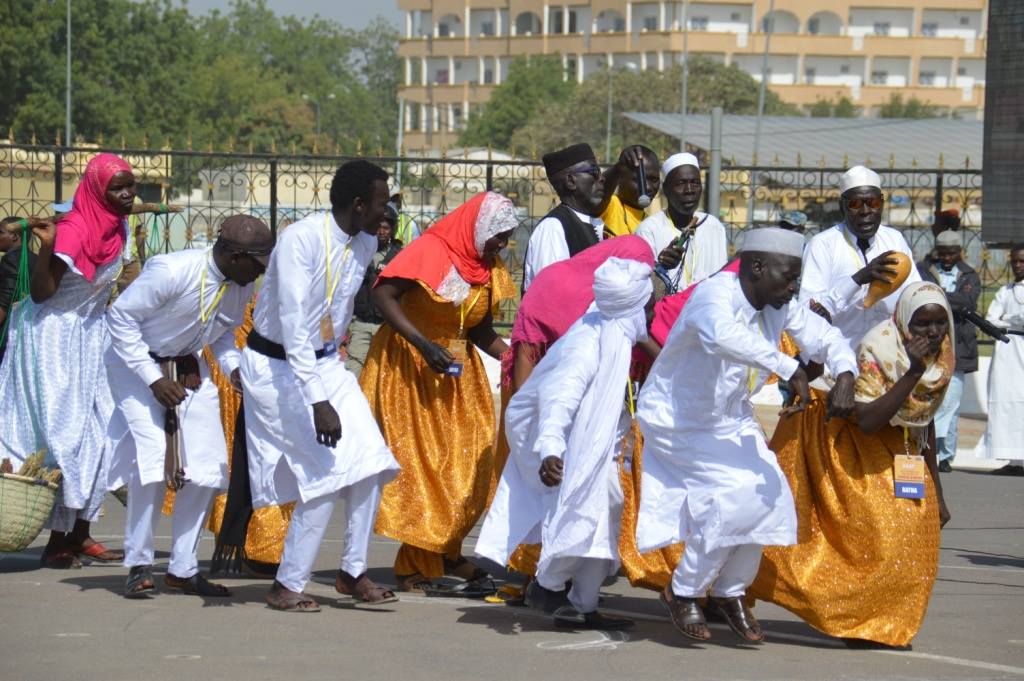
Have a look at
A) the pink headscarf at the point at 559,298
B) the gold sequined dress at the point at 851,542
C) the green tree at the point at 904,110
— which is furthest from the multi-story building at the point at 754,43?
the gold sequined dress at the point at 851,542

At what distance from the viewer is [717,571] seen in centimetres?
696

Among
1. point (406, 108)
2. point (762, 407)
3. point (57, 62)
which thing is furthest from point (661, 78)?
point (762, 407)

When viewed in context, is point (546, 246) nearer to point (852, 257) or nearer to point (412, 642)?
point (852, 257)

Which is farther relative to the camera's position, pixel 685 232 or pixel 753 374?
pixel 685 232

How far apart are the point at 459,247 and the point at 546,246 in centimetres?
40

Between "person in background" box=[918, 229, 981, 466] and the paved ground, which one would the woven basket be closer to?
the paved ground

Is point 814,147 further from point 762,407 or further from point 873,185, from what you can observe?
point 873,185

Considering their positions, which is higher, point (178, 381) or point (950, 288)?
point (950, 288)

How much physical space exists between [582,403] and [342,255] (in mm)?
1224

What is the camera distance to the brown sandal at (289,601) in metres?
7.53

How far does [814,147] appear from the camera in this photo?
49625 mm

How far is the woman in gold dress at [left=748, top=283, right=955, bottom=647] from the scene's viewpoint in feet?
22.9

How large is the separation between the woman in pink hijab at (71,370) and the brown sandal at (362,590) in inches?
59.2

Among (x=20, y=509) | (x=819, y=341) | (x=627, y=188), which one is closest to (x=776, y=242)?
(x=819, y=341)
